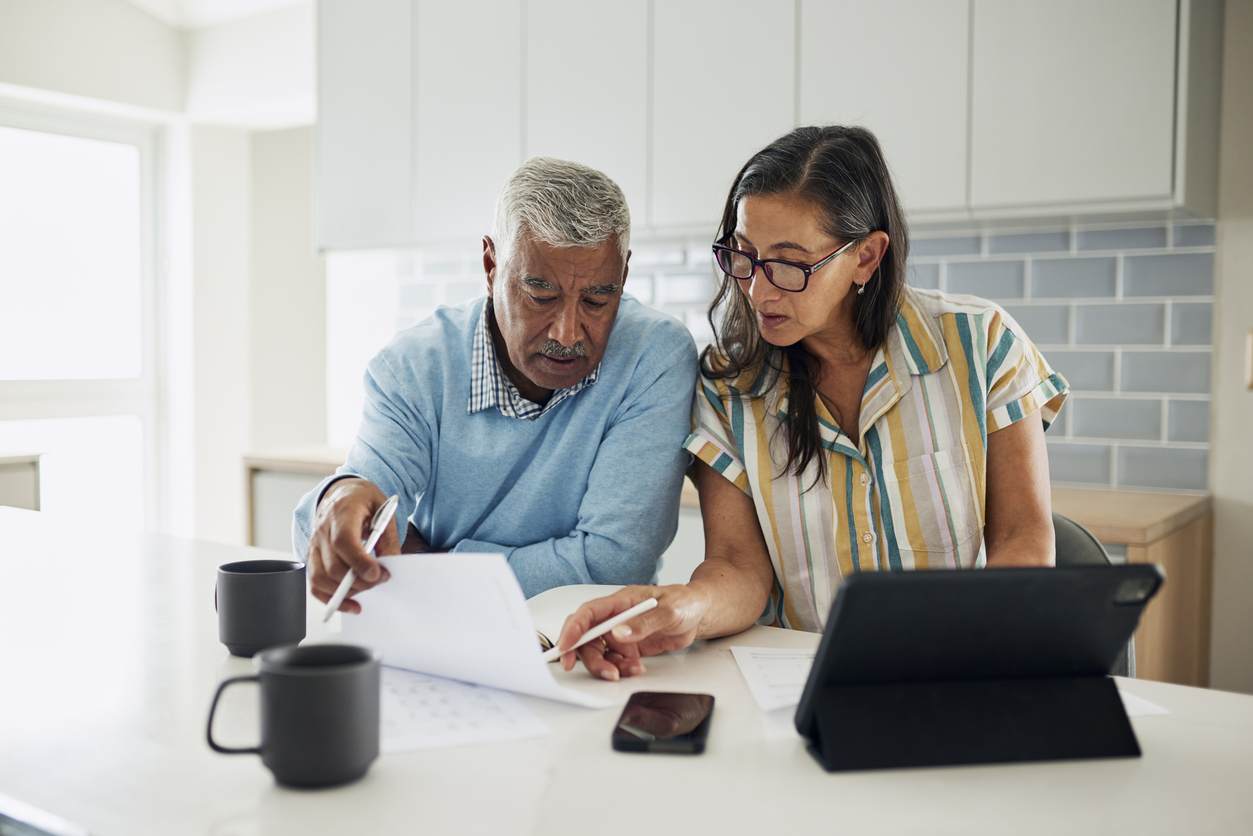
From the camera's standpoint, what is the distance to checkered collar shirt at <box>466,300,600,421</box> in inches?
62.8

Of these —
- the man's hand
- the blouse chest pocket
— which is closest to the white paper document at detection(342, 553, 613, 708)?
the man's hand

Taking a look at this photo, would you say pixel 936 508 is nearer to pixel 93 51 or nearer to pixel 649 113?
pixel 649 113

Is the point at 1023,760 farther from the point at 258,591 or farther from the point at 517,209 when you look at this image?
the point at 517,209

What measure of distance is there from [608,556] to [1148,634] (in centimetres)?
125

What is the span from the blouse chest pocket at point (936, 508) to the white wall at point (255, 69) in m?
3.36

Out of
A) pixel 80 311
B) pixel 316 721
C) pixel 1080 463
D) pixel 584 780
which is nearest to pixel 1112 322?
pixel 1080 463

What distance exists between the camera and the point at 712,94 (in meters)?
2.63

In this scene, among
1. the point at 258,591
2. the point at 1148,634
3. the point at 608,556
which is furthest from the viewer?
the point at 1148,634

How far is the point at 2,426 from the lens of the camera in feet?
13.4

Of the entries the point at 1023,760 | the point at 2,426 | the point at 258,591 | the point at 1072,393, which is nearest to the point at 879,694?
the point at 1023,760

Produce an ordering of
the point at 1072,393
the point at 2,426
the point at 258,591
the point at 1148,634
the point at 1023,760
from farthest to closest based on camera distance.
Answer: the point at 2,426 → the point at 1072,393 → the point at 1148,634 → the point at 258,591 → the point at 1023,760

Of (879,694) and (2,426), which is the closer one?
(879,694)

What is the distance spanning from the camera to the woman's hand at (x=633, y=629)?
1014 millimetres

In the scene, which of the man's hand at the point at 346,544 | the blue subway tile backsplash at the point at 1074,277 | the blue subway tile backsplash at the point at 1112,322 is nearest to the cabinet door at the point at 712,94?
the blue subway tile backsplash at the point at 1112,322
